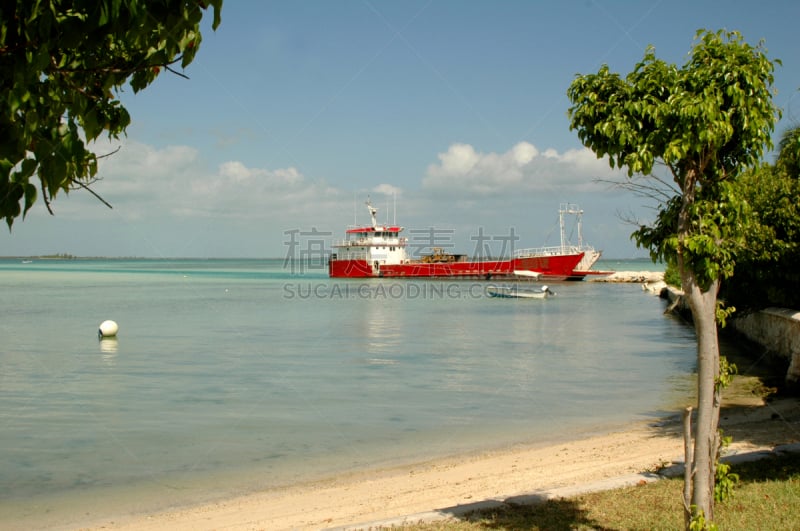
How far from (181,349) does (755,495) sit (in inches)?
799

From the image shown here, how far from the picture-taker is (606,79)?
454 cm

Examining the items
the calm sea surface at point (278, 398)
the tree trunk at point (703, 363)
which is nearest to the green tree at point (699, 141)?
the tree trunk at point (703, 363)

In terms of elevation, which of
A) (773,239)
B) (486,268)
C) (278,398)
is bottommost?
(278,398)

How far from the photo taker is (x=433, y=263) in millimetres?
78125

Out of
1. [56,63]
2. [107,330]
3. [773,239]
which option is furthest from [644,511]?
[107,330]

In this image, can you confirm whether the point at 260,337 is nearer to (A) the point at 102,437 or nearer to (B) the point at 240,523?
(A) the point at 102,437

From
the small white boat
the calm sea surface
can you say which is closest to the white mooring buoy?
the calm sea surface

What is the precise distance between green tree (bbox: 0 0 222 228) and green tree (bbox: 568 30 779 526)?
2641 millimetres

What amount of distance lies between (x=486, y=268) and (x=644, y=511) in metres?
71.0

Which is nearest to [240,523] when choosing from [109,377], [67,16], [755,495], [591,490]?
[591,490]

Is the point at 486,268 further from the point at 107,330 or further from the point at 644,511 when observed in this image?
the point at 644,511

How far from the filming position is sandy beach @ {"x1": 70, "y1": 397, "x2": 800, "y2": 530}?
6.84 meters

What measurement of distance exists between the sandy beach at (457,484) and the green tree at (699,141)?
101 inches

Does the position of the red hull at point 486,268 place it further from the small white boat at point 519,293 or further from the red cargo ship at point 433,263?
the small white boat at point 519,293
